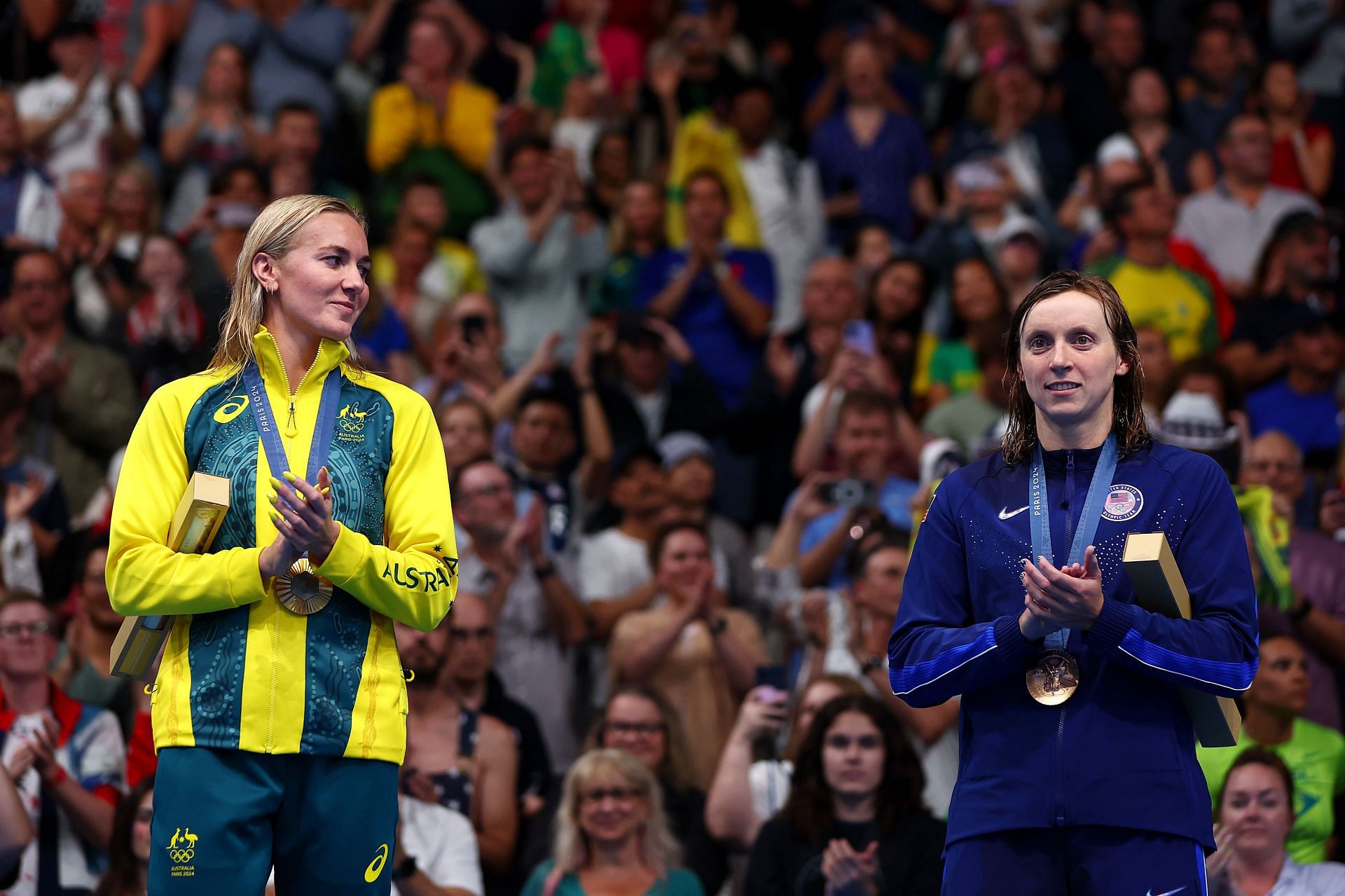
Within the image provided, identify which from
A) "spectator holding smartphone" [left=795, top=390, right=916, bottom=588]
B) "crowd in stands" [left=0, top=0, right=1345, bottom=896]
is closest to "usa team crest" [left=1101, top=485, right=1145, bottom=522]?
"crowd in stands" [left=0, top=0, right=1345, bottom=896]

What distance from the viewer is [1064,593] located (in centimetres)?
360

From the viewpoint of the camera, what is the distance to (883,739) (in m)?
6.72

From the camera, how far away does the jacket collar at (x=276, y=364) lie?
407cm

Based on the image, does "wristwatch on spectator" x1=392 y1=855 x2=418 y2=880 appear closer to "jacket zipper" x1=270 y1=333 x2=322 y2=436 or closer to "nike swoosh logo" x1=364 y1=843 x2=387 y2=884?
"nike swoosh logo" x1=364 y1=843 x2=387 y2=884

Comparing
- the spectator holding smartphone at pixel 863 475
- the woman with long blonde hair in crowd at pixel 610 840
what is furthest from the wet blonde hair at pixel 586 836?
the spectator holding smartphone at pixel 863 475

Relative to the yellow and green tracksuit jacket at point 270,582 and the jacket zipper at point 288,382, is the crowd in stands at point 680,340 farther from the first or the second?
the jacket zipper at point 288,382

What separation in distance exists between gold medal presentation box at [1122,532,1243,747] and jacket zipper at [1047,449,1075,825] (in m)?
0.12

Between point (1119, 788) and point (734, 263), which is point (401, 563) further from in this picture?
point (734, 263)

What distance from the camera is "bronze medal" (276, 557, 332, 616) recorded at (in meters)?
3.87

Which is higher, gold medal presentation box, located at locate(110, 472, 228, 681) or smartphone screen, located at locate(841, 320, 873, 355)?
smartphone screen, located at locate(841, 320, 873, 355)

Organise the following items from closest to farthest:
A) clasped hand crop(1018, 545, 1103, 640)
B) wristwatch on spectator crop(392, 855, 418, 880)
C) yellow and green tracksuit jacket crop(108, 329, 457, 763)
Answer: clasped hand crop(1018, 545, 1103, 640), yellow and green tracksuit jacket crop(108, 329, 457, 763), wristwatch on spectator crop(392, 855, 418, 880)

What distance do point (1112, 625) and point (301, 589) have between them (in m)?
1.64

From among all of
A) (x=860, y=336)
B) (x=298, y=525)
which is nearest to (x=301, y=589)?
(x=298, y=525)

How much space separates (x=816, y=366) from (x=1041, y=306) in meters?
6.09
